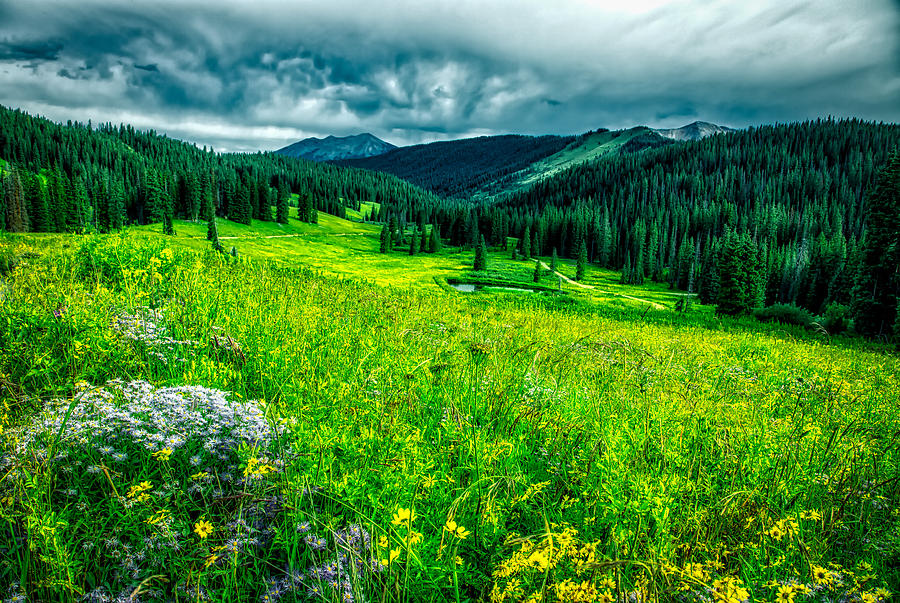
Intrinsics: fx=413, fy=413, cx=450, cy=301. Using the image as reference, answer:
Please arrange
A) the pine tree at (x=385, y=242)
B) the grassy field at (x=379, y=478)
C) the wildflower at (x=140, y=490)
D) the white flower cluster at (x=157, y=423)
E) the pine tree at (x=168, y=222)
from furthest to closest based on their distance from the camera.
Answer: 1. the pine tree at (x=385, y=242)
2. the pine tree at (x=168, y=222)
3. the white flower cluster at (x=157, y=423)
4. the wildflower at (x=140, y=490)
5. the grassy field at (x=379, y=478)

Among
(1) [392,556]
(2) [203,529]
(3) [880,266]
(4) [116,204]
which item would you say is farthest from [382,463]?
(4) [116,204]

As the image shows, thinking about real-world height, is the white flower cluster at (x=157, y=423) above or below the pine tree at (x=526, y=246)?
below

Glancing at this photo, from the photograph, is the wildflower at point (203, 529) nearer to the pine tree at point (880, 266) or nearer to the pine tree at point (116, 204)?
the pine tree at point (880, 266)

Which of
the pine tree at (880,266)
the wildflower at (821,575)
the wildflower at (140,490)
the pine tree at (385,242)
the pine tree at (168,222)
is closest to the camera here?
the wildflower at (821,575)

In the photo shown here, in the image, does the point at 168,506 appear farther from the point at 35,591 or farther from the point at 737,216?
the point at 737,216

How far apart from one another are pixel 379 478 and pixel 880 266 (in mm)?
64064

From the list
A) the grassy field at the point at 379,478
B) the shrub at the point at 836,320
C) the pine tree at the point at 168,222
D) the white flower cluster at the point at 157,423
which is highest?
the pine tree at the point at 168,222

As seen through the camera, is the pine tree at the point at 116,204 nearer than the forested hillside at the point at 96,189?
No

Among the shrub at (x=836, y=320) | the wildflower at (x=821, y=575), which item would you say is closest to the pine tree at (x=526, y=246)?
the shrub at (x=836, y=320)

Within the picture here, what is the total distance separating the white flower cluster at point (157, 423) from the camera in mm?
3166

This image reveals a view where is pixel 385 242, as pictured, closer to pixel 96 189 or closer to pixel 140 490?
pixel 96 189

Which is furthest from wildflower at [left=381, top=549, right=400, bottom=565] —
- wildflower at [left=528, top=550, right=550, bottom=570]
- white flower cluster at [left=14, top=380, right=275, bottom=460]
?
white flower cluster at [left=14, top=380, right=275, bottom=460]

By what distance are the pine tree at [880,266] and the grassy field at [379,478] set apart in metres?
54.7

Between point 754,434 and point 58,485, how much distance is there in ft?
21.5
